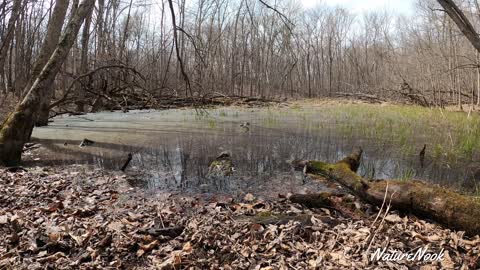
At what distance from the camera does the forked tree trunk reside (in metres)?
5.13

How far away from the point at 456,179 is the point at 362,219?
2615 mm

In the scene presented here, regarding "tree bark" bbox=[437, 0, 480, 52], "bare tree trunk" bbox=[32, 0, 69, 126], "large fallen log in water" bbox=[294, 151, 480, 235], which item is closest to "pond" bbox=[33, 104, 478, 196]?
"large fallen log in water" bbox=[294, 151, 480, 235]

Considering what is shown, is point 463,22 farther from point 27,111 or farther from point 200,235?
point 27,111

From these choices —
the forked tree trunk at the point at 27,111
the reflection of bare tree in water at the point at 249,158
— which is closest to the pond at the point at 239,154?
the reflection of bare tree in water at the point at 249,158

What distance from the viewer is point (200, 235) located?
9.31ft

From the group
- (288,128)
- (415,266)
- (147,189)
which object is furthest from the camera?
(288,128)

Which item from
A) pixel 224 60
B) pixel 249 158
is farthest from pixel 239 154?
pixel 224 60

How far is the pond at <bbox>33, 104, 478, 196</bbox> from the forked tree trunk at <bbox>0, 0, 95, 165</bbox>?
0.49 meters

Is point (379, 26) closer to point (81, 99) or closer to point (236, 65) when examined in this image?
point (236, 65)

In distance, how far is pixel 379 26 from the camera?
43.8 meters

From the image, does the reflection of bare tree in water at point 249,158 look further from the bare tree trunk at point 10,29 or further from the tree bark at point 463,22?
the bare tree trunk at point 10,29

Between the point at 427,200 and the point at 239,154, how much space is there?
3813 mm

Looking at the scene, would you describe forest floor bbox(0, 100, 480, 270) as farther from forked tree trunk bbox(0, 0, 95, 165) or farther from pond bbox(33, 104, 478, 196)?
forked tree trunk bbox(0, 0, 95, 165)

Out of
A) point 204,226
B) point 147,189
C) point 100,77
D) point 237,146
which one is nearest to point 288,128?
point 237,146
